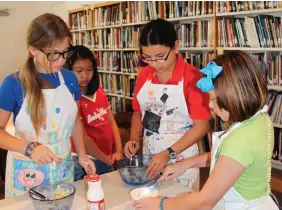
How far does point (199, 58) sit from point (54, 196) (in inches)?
126

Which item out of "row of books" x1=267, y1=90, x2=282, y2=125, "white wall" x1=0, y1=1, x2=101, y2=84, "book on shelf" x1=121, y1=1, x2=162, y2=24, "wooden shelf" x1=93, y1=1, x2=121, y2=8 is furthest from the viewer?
"white wall" x1=0, y1=1, x2=101, y2=84

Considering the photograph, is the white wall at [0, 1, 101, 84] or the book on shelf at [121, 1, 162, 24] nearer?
the book on shelf at [121, 1, 162, 24]

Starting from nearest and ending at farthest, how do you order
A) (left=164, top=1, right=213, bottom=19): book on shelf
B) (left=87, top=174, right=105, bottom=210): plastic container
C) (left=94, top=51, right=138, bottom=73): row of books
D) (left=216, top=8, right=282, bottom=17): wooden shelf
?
1. (left=87, top=174, right=105, bottom=210): plastic container
2. (left=216, top=8, right=282, bottom=17): wooden shelf
3. (left=164, top=1, right=213, bottom=19): book on shelf
4. (left=94, top=51, right=138, bottom=73): row of books

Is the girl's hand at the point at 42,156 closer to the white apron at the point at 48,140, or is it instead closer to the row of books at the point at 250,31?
the white apron at the point at 48,140

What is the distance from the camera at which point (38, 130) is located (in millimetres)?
1508

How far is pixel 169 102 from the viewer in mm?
1780

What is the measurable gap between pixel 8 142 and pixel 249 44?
2.94m

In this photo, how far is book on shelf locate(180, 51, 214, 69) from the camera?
13.5 feet

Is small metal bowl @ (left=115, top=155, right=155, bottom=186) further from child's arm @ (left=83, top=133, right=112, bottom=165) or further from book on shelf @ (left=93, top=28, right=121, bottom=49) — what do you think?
book on shelf @ (left=93, top=28, right=121, bottom=49)

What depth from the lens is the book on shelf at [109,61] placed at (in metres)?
5.67

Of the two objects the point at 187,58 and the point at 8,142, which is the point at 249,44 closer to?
the point at 187,58

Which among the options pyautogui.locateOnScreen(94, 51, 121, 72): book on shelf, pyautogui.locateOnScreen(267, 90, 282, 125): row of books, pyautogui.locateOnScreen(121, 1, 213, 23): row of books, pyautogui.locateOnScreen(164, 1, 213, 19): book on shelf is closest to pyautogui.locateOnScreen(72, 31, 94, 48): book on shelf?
pyautogui.locateOnScreen(94, 51, 121, 72): book on shelf

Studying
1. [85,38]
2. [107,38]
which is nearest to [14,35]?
[85,38]

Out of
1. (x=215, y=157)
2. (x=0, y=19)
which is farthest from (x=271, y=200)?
(x=0, y=19)
